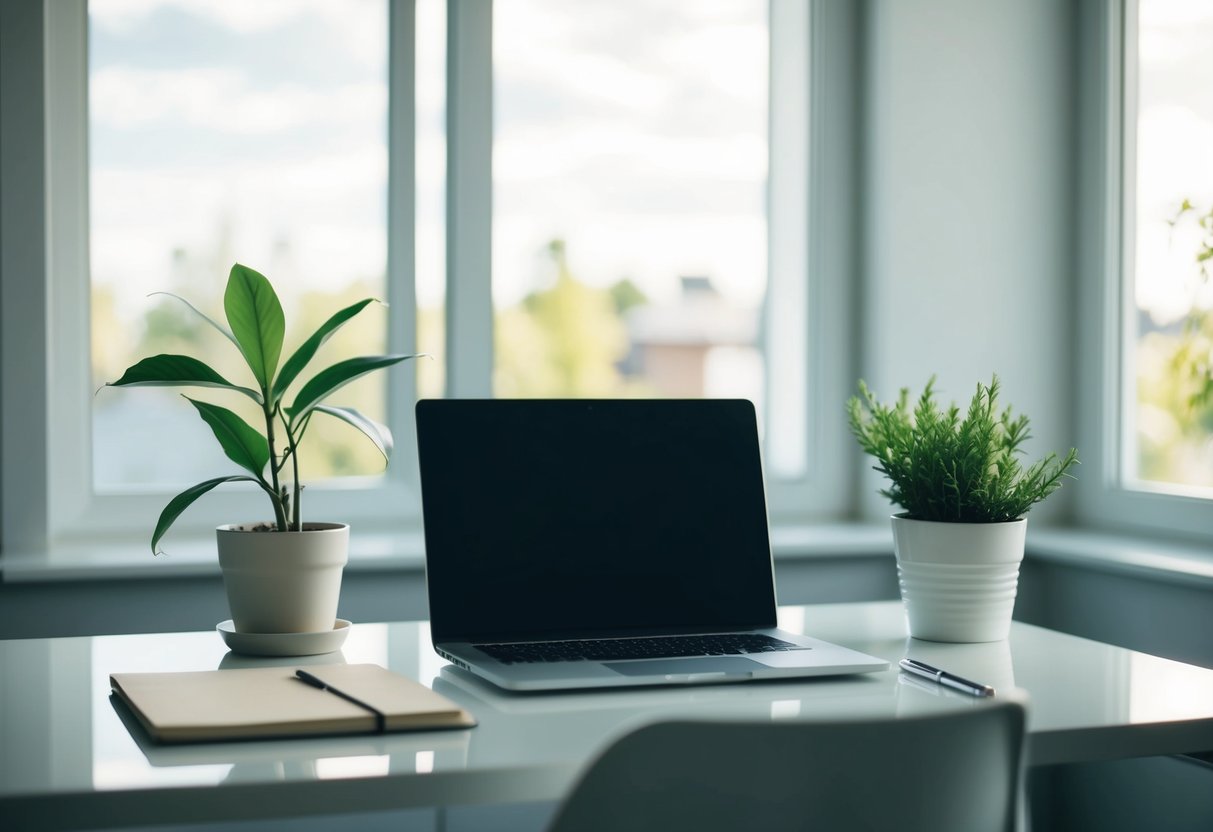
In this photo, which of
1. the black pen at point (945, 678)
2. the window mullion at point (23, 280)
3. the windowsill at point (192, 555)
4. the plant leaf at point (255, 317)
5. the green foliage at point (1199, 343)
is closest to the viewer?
the black pen at point (945, 678)

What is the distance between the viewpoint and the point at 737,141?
8.57 feet

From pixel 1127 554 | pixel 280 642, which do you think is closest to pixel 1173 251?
pixel 1127 554

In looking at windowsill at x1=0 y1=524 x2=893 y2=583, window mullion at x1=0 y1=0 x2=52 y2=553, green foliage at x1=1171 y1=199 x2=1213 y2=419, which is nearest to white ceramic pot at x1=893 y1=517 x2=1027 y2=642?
windowsill at x1=0 y1=524 x2=893 y2=583

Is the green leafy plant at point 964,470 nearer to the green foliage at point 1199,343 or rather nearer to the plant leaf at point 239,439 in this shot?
the plant leaf at point 239,439

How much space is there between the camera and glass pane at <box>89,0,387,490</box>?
222cm

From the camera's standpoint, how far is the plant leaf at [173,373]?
1262mm

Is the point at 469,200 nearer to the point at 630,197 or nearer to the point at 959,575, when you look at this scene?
the point at 630,197

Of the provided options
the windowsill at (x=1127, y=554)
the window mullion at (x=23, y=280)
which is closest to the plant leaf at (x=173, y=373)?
the window mullion at (x=23, y=280)

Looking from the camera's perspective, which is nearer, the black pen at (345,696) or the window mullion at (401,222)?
the black pen at (345,696)

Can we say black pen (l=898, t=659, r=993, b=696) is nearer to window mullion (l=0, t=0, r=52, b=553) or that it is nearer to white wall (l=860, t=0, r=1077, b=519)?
white wall (l=860, t=0, r=1077, b=519)

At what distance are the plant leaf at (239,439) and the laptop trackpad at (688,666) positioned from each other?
45cm

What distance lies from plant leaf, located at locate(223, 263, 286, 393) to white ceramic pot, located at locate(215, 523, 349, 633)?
16cm

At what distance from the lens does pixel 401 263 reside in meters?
2.36

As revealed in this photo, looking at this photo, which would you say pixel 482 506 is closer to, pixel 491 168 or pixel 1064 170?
pixel 491 168
